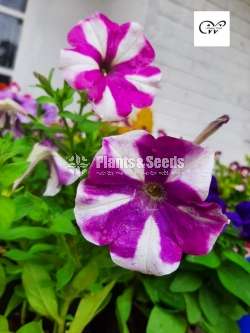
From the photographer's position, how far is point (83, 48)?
1.51 ft

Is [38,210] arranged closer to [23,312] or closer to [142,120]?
[23,312]

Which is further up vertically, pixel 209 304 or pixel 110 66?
pixel 110 66

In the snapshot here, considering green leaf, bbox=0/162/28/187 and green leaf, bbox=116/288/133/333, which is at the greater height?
green leaf, bbox=0/162/28/187

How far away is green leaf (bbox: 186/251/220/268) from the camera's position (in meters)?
0.42

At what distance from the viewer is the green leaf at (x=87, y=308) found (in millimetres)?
413

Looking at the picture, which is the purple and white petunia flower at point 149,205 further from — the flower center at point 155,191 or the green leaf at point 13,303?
the green leaf at point 13,303

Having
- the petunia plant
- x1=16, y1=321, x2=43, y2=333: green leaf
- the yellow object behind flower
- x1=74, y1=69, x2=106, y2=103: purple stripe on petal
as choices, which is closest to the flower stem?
the petunia plant

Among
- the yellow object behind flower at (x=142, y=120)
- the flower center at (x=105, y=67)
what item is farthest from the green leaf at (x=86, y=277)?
the yellow object behind flower at (x=142, y=120)

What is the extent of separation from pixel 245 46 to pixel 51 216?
0.36 m

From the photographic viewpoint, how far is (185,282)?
1.44 feet

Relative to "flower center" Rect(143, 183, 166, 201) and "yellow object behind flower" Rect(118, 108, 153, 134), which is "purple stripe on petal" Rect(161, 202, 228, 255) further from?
Result: "yellow object behind flower" Rect(118, 108, 153, 134)

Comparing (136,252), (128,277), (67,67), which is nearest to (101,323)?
(128,277)

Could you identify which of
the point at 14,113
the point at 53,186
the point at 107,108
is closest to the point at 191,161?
the point at 107,108

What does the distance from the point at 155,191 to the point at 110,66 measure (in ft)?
0.55
